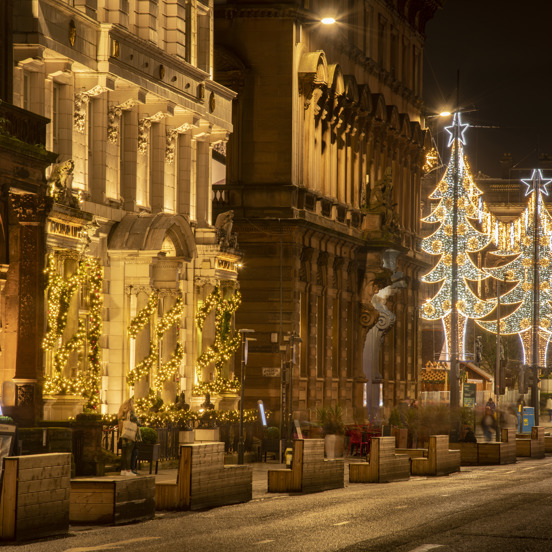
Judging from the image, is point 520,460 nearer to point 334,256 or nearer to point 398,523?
point 334,256

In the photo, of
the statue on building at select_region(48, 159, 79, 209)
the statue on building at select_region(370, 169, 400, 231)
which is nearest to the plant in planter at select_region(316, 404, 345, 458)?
the statue on building at select_region(370, 169, 400, 231)

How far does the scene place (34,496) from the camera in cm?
2078

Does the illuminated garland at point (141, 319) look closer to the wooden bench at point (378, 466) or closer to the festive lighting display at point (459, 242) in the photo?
the wooden bench at point (378, 466)

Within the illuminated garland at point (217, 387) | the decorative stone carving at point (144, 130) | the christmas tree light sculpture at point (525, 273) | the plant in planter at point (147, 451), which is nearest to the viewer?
the plant in planter at point (147, 451)

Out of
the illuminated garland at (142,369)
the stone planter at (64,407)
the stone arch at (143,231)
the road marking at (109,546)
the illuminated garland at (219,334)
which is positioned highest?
the stone arch at (143,231)

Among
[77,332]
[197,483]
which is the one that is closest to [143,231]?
[77,332]

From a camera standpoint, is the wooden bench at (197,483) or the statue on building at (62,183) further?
the statue on building at (62,183)

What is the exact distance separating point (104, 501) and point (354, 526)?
3.70m

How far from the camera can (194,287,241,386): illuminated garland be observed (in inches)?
1860

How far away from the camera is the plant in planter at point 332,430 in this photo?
45938mm

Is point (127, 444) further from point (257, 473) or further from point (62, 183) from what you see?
point (62, 183)

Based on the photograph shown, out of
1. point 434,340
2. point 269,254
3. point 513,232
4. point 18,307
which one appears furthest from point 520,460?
point 434,340

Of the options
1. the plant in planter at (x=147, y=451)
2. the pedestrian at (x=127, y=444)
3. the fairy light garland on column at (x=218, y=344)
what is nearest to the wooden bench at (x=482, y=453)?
the fairy light garland on column at (x=218, y=344)

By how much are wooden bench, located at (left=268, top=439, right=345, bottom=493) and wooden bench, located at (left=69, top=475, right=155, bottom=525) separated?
707cm
